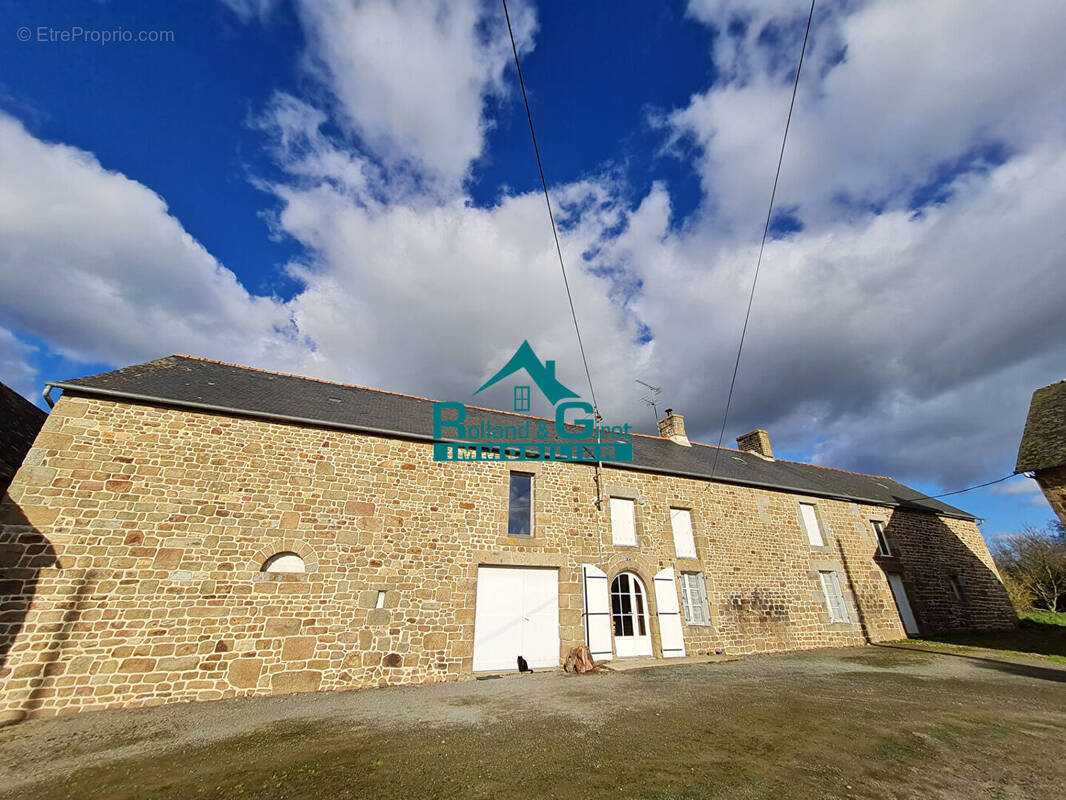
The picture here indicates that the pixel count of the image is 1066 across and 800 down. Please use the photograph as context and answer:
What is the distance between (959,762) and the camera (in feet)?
11.8

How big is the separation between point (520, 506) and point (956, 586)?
16704mm

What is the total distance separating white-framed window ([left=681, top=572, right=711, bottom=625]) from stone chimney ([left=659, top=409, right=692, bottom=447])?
19.0 feet

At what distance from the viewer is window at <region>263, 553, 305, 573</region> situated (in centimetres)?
712

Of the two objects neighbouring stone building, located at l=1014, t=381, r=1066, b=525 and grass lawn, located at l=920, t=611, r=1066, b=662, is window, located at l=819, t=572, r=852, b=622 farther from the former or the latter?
neighbouring stone building, located at l=1014, t=381, r=1066, b=525

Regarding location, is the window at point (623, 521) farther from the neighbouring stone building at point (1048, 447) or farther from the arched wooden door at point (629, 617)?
the neighbouring stone building at point (1048, 447)

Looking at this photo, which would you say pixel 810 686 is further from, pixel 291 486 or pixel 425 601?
pixel 291 486

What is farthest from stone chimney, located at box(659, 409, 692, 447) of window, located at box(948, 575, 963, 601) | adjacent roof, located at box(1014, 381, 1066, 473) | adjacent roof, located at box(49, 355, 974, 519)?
window, located at box(948, 575, 963, 601)

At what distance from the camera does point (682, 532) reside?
1078 cm

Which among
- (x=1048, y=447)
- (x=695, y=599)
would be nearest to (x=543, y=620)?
(x=695, y=599)

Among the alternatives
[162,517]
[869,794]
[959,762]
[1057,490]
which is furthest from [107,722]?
[1057,490]

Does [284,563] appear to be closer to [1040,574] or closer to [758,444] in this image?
[758,444]

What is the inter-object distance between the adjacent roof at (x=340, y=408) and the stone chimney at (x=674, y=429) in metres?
0.45

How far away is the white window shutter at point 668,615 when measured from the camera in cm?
948

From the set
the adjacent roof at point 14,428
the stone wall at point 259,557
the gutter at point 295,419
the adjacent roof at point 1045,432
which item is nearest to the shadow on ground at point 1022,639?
the adjacent roof at point 1045,432
